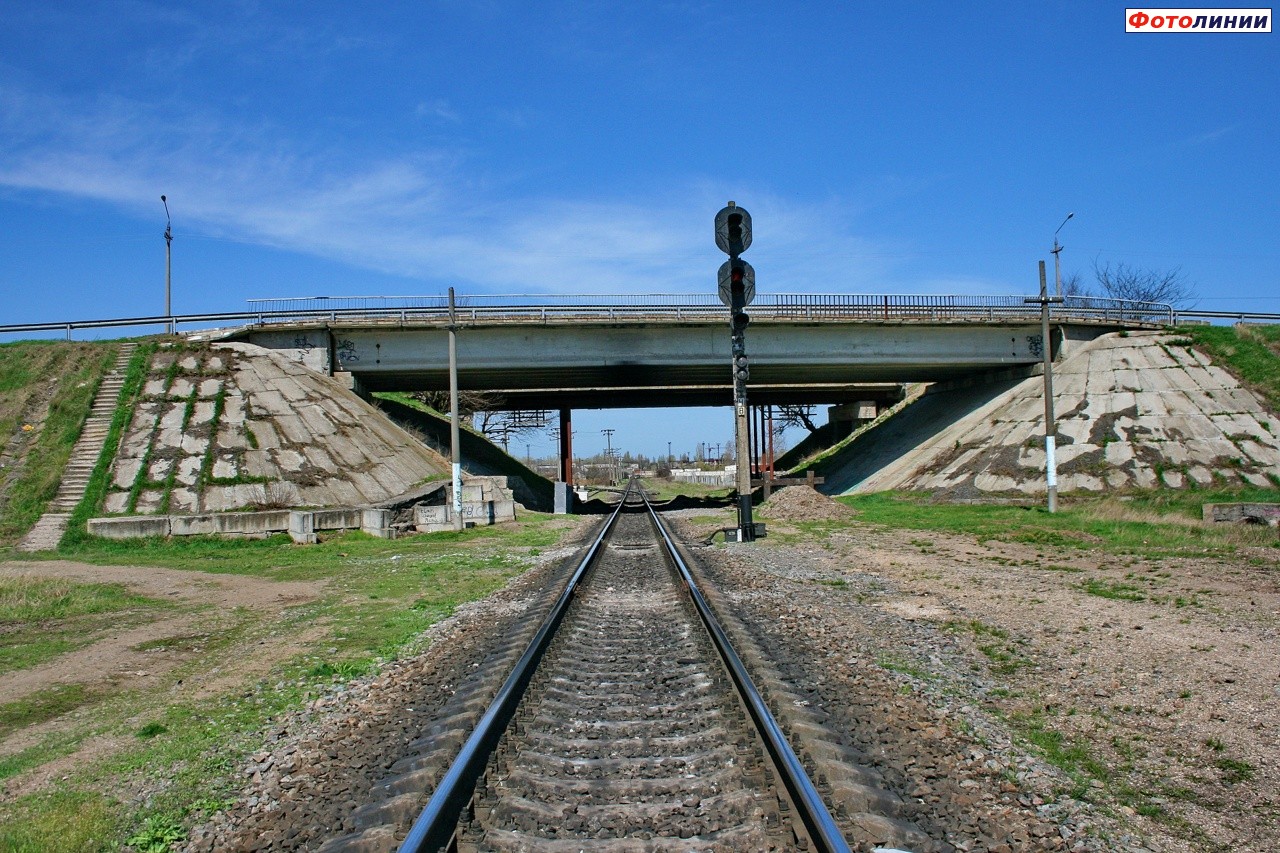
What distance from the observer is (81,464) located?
23766 millimetres

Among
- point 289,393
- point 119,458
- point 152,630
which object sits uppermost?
point 289,393

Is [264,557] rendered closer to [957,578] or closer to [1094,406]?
[957,578]

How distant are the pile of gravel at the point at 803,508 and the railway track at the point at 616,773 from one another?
19.0 metres

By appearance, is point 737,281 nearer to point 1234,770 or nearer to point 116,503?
point 1234,770

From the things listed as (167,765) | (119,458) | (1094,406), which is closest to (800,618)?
(167,765)

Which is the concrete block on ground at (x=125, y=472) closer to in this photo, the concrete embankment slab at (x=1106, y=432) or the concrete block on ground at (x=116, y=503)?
the concrete block on ground at (x=116, y=503)

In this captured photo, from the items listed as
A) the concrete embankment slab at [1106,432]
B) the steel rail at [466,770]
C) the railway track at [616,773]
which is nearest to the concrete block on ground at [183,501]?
the railway track at [616,773]

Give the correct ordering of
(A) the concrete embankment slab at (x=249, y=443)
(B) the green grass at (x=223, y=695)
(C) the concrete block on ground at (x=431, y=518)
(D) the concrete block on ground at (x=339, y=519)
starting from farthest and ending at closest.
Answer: (C) the concrete block on ground at (x=431, y=518) < (A) the concrete embankment slab at (x=249, y=443) < (D) the concrete block on ground at (x=339, y=519) < (B) the green grass at (x=223, y=695)

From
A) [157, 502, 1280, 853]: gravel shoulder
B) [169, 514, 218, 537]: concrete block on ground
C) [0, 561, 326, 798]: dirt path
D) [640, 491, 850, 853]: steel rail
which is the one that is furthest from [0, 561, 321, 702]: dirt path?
[640, 491, 850, 853]: steel rail

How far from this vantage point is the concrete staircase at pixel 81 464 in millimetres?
19938

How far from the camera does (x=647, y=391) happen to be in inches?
1775

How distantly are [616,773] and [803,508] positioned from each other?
22429 mm

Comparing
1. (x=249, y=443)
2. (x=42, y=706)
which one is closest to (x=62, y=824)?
(x=42, y=706)

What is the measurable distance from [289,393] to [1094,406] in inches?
1155
